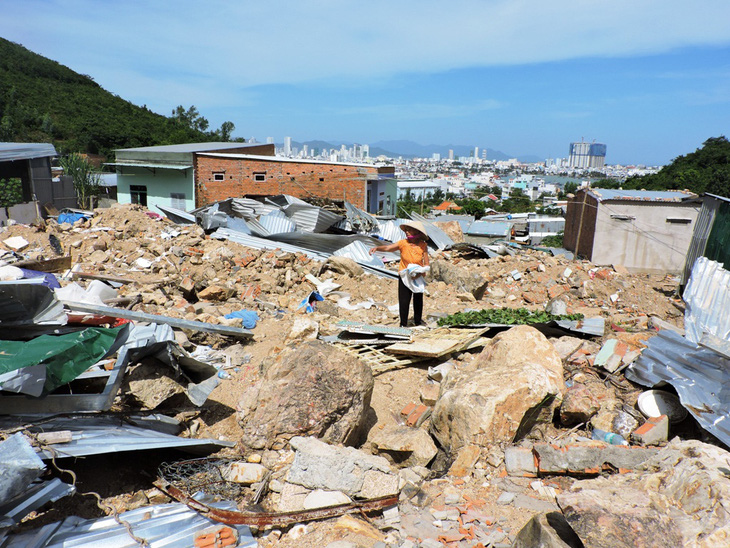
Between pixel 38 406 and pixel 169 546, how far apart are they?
1.41 m

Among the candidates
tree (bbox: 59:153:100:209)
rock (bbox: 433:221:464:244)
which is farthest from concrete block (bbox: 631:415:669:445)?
tree (bbox: 59:153:100:209)

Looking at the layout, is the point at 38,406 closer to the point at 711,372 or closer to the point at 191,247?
the point at 711,372

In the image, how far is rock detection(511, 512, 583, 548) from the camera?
2.30 meters

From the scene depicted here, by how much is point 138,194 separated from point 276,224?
12612 mm

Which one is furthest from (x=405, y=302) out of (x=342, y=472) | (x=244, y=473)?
(x=244, y=473)

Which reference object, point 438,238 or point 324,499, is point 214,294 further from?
point 438,238

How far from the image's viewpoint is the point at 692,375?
3.89 metres

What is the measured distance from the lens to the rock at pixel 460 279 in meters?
→ 9.15

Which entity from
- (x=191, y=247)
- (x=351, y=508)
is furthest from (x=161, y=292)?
(x=351, y=508)

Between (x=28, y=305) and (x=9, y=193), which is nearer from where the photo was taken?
(x=28, y=305)

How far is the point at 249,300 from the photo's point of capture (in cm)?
782

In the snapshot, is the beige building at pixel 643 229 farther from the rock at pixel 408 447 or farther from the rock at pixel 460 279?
the rock at pixel 408 447

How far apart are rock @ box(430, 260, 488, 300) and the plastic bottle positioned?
17.0 ft

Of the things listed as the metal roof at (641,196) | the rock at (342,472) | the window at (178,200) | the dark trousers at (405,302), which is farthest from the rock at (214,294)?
the window at (178,200)
